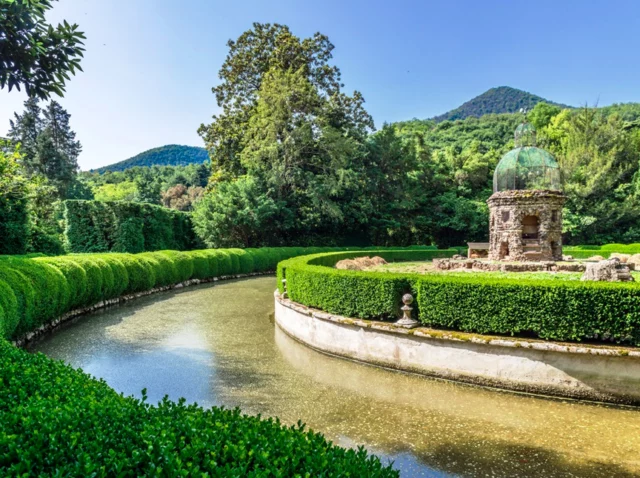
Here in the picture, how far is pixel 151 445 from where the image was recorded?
91.0 inches

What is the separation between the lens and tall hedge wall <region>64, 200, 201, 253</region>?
22.5 m

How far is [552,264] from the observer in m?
15.3

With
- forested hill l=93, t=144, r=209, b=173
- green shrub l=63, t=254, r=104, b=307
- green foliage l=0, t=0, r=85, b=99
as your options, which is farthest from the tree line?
forested hill l=93, t=144, r=209, b=173

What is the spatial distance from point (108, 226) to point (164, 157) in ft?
353

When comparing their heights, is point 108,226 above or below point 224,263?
above

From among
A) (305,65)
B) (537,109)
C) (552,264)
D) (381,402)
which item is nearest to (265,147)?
(305,65)

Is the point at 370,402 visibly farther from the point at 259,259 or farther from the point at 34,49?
the point at 259,259

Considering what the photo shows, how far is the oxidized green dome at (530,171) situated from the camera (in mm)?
18341

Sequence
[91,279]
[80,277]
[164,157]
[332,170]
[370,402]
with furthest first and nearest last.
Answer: [164,157] < [332,170] < [91,279] < [80,277] < [370,402]

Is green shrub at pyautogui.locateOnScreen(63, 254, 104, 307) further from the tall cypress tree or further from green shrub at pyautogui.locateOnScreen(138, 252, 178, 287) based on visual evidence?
the tall cypress tree

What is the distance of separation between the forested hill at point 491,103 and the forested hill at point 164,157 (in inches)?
2576

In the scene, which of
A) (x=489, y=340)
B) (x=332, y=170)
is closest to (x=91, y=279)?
(x=489, y=340)

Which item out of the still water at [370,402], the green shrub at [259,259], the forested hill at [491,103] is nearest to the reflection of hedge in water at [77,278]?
the still water at [370,402]

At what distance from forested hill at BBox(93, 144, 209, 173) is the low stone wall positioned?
112m
